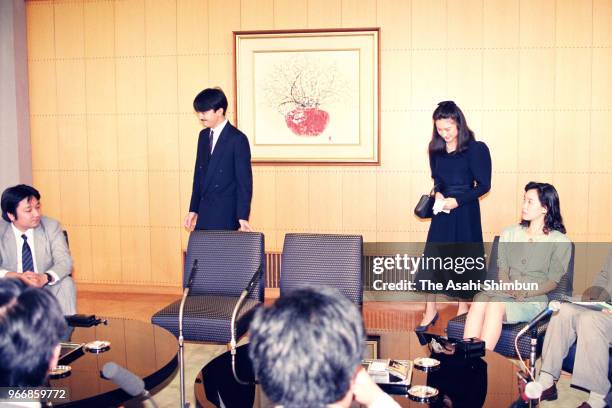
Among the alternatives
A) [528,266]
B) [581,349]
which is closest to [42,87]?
[528,266]

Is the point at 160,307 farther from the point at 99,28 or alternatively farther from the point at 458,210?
the point at 458,210

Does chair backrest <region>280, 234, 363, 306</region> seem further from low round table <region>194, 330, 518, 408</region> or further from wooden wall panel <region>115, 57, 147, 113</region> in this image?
wooden wall panel <region>115, 57, 147, 113</region>

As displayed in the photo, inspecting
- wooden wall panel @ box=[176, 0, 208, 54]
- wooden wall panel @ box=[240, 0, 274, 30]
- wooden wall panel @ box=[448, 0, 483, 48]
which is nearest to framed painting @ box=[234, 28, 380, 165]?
wooden wall panel @ box=[240, 0, 274, 30]

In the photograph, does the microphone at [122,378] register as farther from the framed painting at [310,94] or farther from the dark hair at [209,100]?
the framed painting at [310,94]

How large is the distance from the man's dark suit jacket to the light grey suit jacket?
3.47 feet

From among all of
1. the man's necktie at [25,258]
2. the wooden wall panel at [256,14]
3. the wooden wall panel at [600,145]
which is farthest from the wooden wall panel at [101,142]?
the wooden wall panel at [600,145]

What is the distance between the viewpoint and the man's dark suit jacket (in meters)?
5.00

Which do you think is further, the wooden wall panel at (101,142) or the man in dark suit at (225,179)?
the wooden wall panel at (101,142)

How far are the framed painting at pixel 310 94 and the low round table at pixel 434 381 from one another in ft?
11.5

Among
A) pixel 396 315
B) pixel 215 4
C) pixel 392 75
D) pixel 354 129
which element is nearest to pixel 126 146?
pixel 215 4

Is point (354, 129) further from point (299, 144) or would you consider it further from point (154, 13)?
point (154, 13)

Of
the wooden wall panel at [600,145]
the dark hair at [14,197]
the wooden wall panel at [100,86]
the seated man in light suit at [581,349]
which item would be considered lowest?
the seated man in light suit at [581,349]

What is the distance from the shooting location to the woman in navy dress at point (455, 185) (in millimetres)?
4738

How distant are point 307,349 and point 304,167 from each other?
5320 mm
